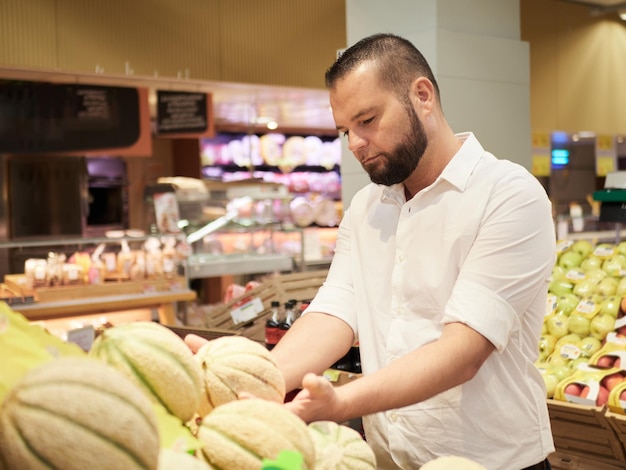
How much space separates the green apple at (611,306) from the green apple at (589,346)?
0.17 meters

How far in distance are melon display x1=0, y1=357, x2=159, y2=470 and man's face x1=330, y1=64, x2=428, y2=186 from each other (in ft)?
3.62

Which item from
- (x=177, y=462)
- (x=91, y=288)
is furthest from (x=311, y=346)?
(x=91, y=288)

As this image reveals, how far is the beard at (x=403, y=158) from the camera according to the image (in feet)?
5.76

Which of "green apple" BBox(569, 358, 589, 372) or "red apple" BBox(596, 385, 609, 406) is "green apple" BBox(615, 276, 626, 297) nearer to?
"green apple" BBox(569, 358, 589, 372)

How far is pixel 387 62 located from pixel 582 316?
2277mm

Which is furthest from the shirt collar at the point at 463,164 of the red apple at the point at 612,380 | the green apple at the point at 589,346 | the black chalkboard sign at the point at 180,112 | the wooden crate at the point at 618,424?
the black chalkboard sign at the point at 180,112

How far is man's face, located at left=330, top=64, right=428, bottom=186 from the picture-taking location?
1715 millimetres

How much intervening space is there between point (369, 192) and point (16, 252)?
6614 millimetres

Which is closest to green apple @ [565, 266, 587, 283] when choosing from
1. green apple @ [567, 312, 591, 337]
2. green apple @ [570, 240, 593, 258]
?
green apple @ [570, 240, 593, 258]

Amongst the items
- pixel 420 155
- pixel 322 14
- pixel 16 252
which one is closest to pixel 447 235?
pixel 420 155

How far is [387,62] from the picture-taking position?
5.72ft

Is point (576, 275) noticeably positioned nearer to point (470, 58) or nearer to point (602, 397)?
point (602, 397)

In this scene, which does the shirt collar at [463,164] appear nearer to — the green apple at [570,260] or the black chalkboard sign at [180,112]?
the green apple at [570,260]

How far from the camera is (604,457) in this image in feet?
9.26
